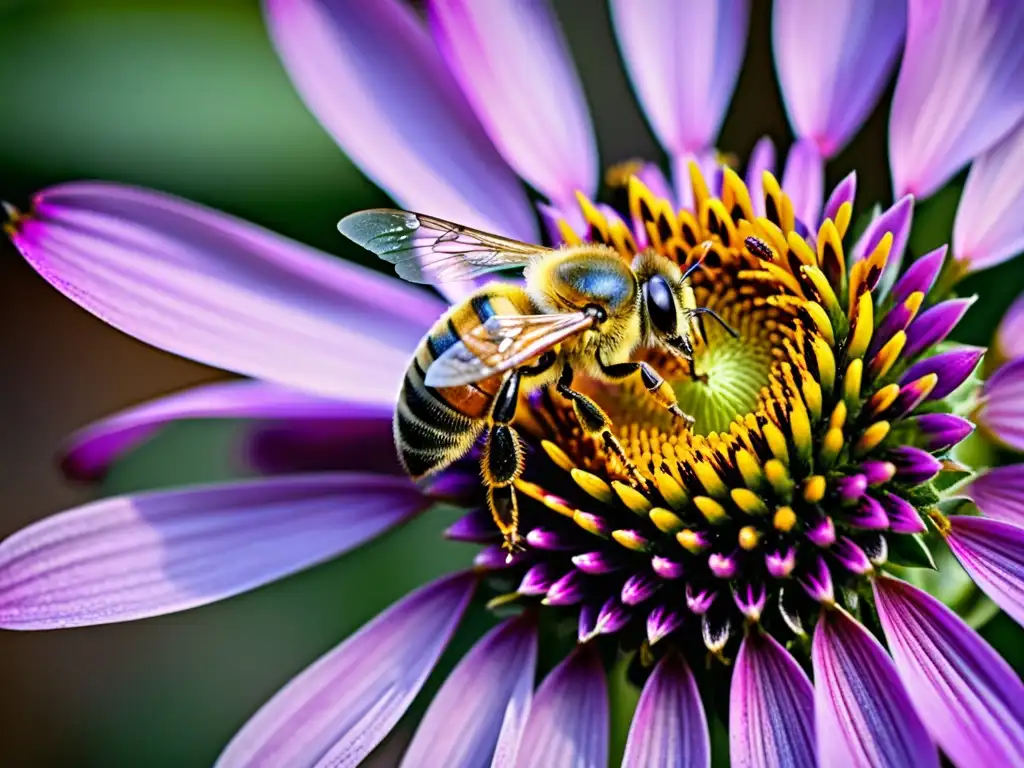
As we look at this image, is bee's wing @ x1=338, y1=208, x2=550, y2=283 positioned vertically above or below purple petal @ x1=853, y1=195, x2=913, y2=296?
above

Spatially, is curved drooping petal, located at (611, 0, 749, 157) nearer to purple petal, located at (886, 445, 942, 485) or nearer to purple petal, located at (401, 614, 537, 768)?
purple petal, located at (886, 445, 942, 485)

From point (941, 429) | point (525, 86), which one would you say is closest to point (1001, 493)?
point (941, 429)

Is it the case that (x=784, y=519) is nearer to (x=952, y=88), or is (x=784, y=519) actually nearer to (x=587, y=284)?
(x=587, y=284)

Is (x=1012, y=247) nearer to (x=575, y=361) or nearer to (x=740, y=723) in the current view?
(x=575, y=361)

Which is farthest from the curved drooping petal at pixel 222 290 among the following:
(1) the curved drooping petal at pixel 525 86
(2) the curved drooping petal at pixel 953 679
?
(2) the curved drooping petal at pixel 953 679

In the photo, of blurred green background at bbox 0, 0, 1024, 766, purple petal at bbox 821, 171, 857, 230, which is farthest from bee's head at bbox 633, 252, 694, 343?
blurred green background at bbox 0, 0, 1024, 766

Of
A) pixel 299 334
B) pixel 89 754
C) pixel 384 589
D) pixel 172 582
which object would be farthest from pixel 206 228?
pixel 89 754

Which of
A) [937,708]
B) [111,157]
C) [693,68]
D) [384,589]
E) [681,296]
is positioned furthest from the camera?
[111,157]
